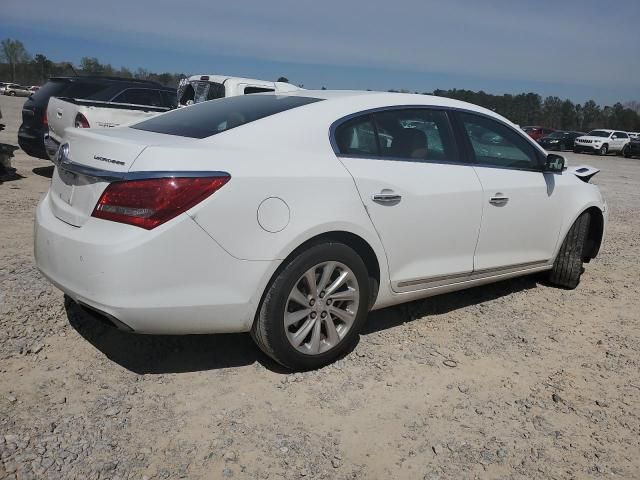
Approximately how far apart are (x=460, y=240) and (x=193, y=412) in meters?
2.09

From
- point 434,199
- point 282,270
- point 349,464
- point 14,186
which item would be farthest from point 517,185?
point 14,186

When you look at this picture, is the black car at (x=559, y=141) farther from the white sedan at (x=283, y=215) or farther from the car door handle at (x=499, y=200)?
the white sedan at (x=283, y=215)

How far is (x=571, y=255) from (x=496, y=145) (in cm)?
137

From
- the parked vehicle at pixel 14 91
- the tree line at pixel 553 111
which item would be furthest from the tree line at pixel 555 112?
the parked vehicle at pixel 14 91

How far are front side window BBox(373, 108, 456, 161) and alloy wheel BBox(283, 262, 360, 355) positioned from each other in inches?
34.0

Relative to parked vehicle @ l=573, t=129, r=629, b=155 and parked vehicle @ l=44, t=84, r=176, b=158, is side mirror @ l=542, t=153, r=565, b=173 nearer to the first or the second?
parked vehicle @ l=44, t=84, r=176, b=158

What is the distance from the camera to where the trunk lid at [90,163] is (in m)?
2.86

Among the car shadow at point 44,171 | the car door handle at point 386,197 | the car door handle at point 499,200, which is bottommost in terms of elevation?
the car shadow at point 44,171

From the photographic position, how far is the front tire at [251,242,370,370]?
121 inches

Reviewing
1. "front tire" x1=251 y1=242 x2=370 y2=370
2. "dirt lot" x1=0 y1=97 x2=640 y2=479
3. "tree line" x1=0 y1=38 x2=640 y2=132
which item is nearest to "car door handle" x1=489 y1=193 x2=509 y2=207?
"dirt lot" x1=0 y1=97 x2=640 y2=479

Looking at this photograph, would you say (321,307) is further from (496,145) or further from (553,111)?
(553,111)

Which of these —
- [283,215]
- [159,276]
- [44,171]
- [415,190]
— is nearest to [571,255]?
[415,190]

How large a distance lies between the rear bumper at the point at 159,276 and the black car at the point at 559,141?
126 ft

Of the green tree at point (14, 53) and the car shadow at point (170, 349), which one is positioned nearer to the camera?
the car shadow at point (170, 349)
